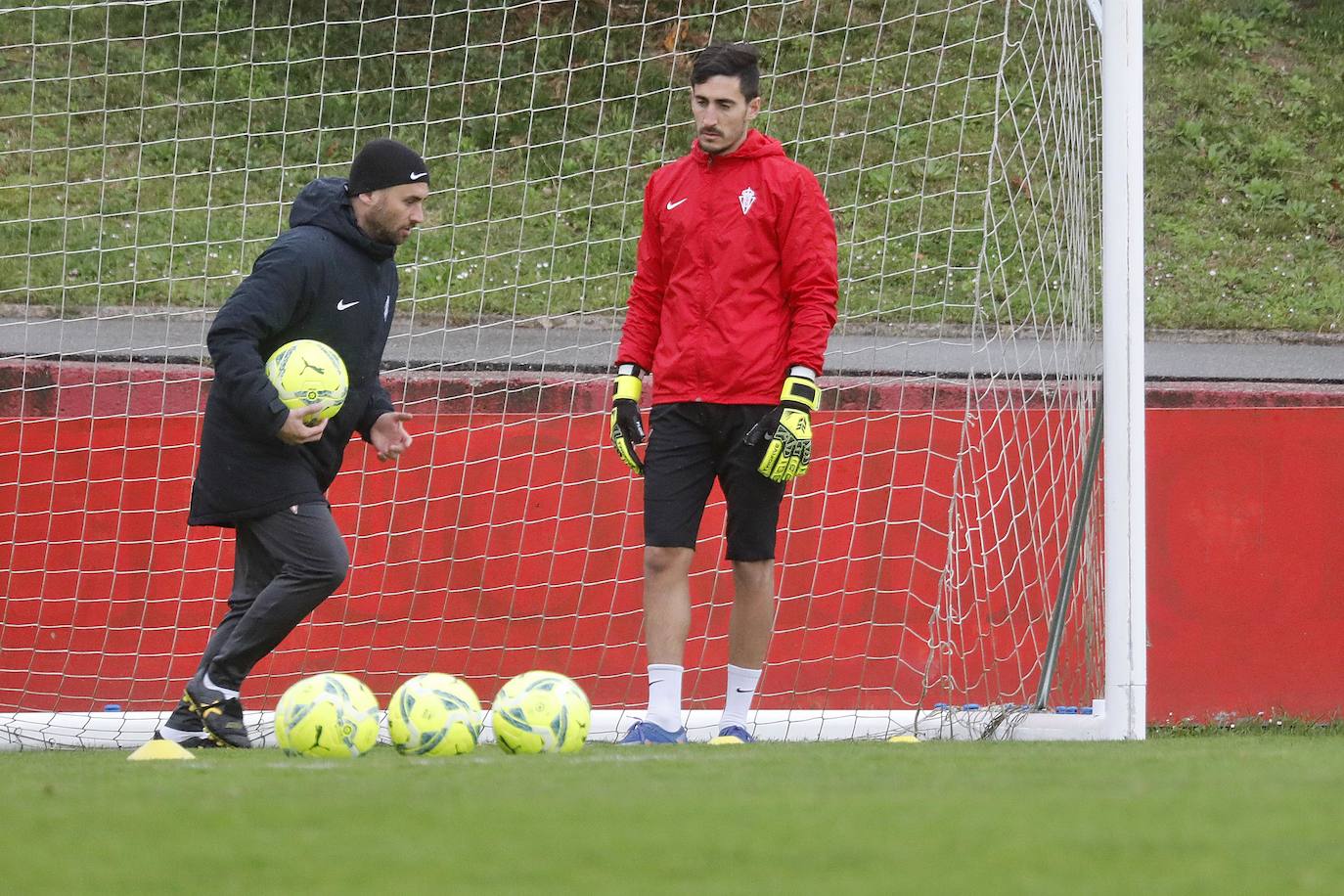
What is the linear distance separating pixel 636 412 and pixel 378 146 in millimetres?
1237

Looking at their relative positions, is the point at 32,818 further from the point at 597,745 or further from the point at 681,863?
the point at 597,745

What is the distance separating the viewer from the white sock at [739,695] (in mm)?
5871

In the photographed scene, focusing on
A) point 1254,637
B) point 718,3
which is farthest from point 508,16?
point 1254,637

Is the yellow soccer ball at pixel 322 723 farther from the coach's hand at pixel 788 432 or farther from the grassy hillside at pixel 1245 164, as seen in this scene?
the grassy hillside at pixel 1245 164

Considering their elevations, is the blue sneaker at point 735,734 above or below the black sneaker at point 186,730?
above

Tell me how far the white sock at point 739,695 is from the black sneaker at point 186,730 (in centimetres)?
169

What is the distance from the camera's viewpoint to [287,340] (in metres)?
5.78

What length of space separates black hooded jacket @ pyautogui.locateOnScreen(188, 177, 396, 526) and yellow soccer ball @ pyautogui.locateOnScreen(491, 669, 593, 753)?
1.20 m

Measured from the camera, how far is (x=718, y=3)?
11.7 meters

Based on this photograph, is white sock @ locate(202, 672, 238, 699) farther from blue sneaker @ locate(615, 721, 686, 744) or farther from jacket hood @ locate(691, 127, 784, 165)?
jacket hood @ locate(691, 127, 784, 165)

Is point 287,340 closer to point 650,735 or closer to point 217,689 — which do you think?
point 217,689

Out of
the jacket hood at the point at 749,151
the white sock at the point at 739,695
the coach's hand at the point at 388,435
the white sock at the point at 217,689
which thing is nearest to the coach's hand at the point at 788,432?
the white sock at the point at 739,695

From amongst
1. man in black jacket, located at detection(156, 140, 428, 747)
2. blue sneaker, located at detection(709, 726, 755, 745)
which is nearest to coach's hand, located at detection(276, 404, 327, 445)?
man in black jacket, located at detection(156, 140, 428, 747)

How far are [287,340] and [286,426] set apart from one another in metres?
0.44
